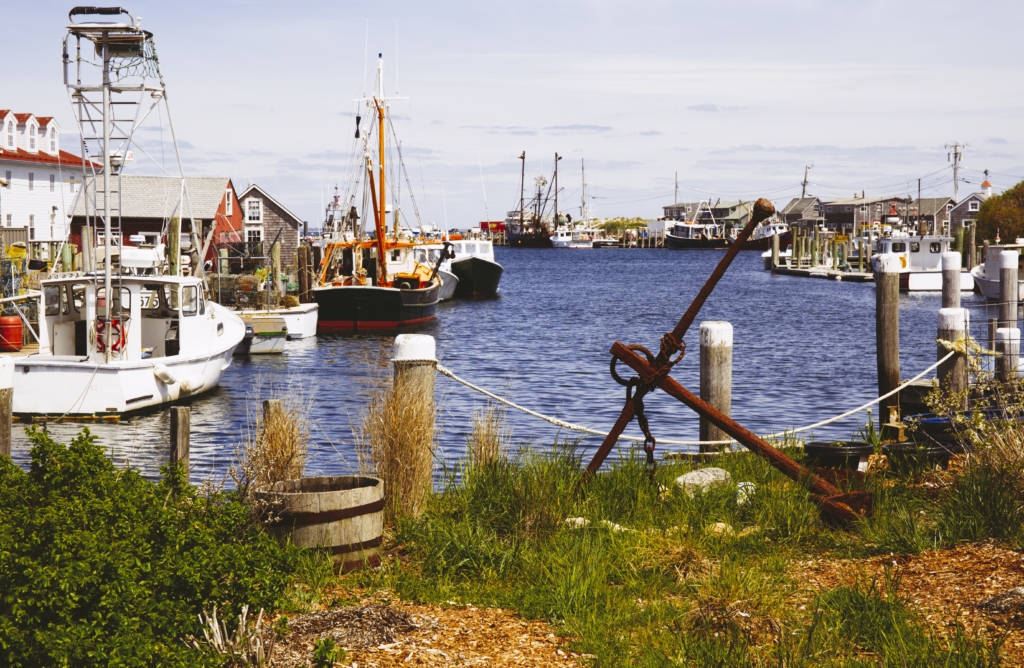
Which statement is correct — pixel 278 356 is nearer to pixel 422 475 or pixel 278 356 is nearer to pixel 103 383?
pixel 103 383

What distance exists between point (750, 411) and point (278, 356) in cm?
1313

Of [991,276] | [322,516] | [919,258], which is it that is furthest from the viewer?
[919,258]

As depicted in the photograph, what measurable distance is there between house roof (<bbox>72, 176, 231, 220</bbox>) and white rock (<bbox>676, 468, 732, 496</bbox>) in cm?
4250

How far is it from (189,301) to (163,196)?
34.2 meters

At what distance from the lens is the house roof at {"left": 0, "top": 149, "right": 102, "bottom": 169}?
4162 centimetres

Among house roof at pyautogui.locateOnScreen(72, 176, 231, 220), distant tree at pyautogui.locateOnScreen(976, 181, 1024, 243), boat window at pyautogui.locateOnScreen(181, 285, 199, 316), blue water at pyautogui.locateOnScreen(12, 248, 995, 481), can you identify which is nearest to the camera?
blue water at pyautogui.locateOnScreen(12, 248, 995, 481)

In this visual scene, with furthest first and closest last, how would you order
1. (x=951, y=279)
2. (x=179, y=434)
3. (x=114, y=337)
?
(x=114, y=337) → (x=951, y=279) → (x=179, y=434)

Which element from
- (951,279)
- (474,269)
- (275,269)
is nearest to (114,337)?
(951,279)

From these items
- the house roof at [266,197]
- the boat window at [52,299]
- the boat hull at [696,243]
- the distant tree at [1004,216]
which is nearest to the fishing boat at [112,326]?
the boat window at [52,299]

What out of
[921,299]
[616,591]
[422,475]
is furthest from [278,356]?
[921,299]

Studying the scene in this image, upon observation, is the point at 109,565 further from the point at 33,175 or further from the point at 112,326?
the point at 33,175

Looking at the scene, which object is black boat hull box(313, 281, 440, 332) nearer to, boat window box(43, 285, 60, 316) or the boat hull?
boat window box(43, 285, 60, 316)

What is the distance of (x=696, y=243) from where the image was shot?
15525 centimetres

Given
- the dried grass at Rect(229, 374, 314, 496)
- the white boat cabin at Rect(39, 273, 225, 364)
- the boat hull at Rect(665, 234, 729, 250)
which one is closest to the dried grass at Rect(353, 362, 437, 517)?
the dried grass at Rect(229, 374, 314, 496)
